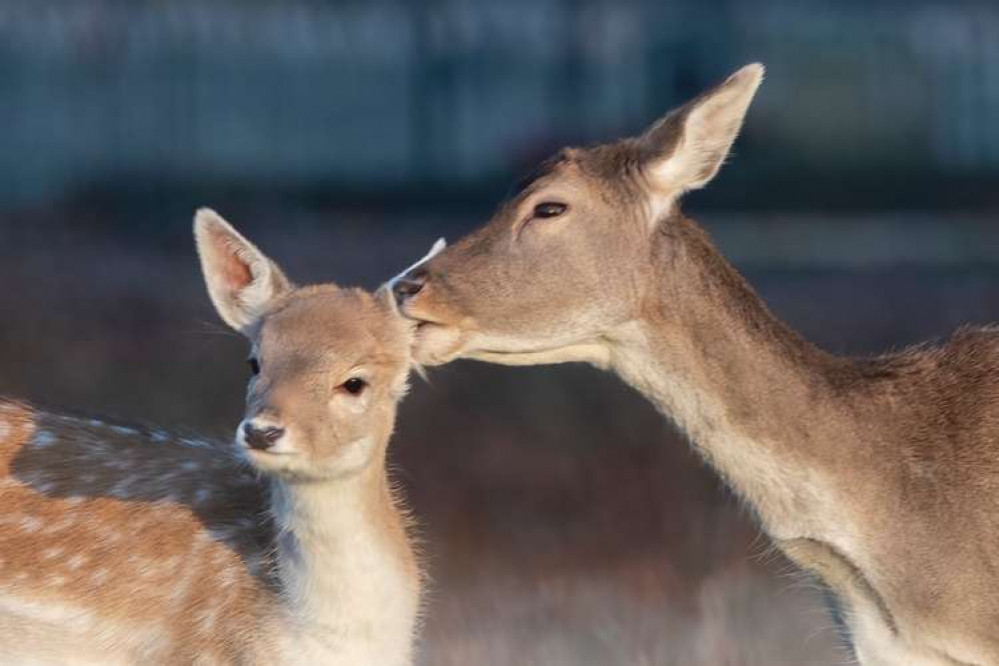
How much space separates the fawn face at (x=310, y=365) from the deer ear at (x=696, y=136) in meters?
0.84

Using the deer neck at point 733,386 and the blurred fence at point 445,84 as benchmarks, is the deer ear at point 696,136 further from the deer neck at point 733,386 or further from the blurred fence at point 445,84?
the blurred fence at point 445,84

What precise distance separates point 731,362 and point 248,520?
1.49 metres

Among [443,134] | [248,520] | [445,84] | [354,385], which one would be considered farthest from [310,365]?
[443,134]

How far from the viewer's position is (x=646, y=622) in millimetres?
10680

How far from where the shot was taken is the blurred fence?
94.4 ft

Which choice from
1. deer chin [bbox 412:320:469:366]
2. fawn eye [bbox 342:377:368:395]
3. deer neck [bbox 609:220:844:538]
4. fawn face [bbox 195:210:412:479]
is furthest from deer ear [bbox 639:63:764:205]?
fawn eye [bbox 342:377:368:395]

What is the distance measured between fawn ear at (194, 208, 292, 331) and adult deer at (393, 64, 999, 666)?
45cm

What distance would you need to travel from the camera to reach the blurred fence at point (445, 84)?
28781 mm

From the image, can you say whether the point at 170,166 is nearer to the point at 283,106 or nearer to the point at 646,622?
the point at 283,106

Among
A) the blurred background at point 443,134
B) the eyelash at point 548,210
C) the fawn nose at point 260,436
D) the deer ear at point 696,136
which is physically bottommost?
the fawn nose at point 260,436

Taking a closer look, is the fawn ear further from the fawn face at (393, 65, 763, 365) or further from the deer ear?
the deer ear

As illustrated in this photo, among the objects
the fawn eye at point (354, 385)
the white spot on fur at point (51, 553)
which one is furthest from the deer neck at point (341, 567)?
the white spot on fur at point (51, 553)

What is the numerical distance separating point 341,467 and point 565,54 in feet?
77.0

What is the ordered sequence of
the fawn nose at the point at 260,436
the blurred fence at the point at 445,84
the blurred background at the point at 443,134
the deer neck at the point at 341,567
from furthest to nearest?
the blurred fence at the point at 445,84 < the blurred background at the point at 443,134 < the deer neck at the point at 341,567 < the fawn nose at the point at 260,436
